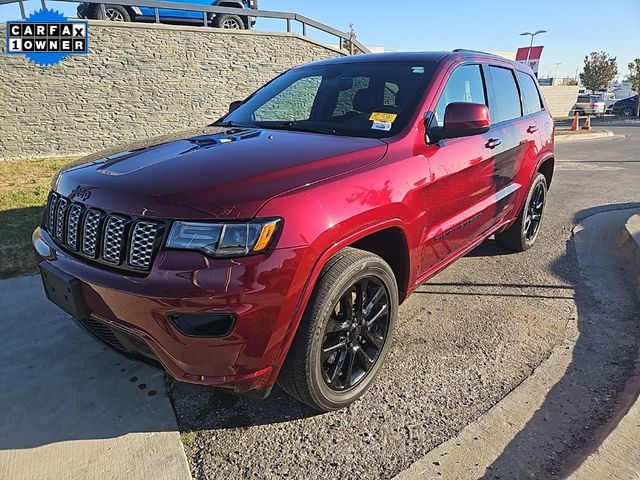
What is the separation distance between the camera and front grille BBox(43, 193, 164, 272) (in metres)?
1.98

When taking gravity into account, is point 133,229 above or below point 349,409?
above

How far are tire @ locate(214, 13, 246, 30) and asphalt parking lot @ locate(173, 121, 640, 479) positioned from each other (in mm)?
13201

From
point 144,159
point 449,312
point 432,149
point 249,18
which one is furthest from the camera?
point 249,18

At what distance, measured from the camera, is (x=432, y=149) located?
287 centimetres

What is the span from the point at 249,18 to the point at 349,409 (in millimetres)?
15462

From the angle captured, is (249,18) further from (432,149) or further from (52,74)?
(432,149)

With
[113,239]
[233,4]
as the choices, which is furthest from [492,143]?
[233,4]

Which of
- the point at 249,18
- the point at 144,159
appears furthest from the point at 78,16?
the point at 144,159

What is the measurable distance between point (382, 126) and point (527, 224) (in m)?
2.74

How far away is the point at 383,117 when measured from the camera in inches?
115

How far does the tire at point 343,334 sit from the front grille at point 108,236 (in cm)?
75

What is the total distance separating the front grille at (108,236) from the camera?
6.50 feet

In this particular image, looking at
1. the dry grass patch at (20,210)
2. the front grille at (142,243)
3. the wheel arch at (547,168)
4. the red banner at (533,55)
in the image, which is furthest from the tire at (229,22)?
the red banner at (533,55)

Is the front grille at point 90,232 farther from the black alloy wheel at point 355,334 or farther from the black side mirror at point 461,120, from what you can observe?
the black side mirror at point 461,120
